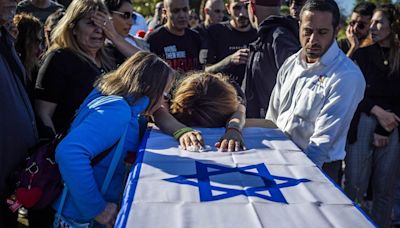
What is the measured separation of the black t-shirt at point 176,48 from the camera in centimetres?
480

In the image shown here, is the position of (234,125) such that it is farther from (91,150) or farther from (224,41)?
(224,41)

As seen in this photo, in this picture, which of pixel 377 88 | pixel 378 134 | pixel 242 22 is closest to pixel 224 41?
pixel 242 22

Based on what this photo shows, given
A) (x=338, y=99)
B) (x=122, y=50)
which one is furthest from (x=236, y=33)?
(x=338, y=99)

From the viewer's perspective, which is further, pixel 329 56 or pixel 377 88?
pixel 377 88

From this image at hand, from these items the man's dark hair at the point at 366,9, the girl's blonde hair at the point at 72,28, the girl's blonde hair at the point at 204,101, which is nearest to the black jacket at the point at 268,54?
the girl's blonde hair at the point at 204,101

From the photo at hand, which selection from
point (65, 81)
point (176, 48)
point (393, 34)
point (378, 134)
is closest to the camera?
point (65, 81)

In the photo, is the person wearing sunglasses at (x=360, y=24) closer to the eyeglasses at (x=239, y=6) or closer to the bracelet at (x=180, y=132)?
the eyeglasses at (x=239, y=6)

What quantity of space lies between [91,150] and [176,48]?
3.02m

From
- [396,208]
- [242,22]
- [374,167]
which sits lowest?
[396,208]

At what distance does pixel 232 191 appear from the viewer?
1675mm

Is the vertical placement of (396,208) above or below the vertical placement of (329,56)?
below

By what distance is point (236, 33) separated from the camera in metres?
4.96

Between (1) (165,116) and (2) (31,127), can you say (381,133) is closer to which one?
(1) (165,116)

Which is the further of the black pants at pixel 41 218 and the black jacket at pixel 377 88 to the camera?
the black jacket at pixel 377 88
